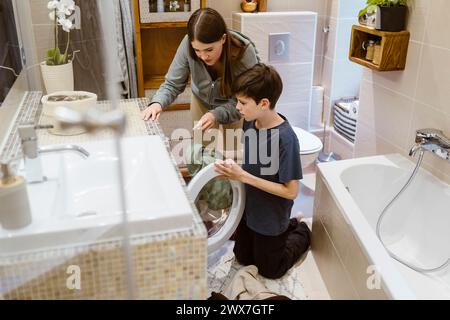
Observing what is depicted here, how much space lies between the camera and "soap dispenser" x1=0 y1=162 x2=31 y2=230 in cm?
98

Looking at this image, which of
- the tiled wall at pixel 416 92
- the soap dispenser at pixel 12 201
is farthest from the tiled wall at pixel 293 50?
the soap dispenser at pixel 12 201

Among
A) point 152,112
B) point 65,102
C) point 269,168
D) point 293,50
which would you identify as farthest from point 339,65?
point 65,102

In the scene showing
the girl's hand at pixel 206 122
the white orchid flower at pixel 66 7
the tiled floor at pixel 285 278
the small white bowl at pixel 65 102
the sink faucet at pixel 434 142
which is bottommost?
the tiled floor at pixel 285 278

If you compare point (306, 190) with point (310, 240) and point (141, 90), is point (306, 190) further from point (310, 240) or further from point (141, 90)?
point (141, 90)

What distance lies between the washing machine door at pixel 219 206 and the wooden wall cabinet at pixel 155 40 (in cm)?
95

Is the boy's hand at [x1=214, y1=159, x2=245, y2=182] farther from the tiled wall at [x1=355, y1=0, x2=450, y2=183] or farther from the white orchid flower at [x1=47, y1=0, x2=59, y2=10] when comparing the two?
the white orchid flower at [x1=47, y1=0, x2=59, y2=10]

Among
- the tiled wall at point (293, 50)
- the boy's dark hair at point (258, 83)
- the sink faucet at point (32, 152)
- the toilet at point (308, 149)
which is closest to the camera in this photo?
the sink faucet at point (32, 152)

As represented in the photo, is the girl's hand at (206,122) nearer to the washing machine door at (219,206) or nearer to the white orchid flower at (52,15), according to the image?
the washing machine door at (219,206)

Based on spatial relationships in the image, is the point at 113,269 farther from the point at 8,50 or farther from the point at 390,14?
the point at 390,14

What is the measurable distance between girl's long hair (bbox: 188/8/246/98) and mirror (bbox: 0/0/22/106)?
739mm

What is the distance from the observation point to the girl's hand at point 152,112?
1.85 meters

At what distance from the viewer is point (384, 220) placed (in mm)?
2242

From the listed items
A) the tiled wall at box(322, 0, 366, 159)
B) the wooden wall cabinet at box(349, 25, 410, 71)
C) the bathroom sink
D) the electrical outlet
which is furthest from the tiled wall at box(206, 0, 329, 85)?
the bathroom sink

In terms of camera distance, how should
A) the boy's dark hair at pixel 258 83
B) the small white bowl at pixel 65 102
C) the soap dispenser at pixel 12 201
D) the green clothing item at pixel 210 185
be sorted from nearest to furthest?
1. the soap dispenser at pixel 12 201
2. the small white bowl at pixel 65 102
3. the boy's dark hair at pixel 258 83
4. the green clothing item at pixel 210 185
